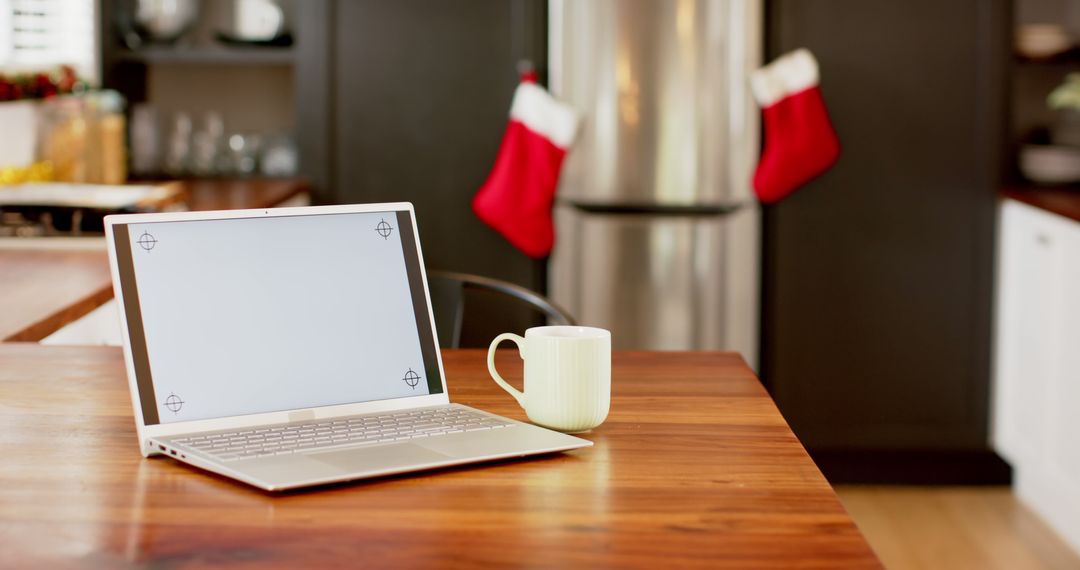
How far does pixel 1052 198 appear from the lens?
Answer: 10.8ft

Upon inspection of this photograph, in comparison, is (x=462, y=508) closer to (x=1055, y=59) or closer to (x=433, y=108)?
(x=433, y=108)

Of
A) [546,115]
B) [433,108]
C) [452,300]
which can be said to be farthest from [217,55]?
[452,300]

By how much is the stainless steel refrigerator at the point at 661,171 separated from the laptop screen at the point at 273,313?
227 cm

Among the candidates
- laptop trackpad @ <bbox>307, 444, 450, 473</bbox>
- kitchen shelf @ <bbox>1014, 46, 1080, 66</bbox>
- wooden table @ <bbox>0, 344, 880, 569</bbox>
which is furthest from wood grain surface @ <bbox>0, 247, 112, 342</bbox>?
kitchen shelf @ <bbox>1014, 46, 1080, 66</bbox>

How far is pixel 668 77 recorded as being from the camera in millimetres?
3428

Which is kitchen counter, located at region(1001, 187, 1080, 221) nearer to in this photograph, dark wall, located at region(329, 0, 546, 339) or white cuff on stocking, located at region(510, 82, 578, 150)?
white cuff on stocking, located at region(510, 82, 578, 150)

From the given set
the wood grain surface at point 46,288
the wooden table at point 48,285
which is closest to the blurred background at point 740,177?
the wooden table at point 48,285

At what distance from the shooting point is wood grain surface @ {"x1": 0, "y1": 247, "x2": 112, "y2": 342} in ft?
5.63

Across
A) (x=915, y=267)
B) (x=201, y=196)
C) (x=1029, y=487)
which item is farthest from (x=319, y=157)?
(x=1029, y=487)

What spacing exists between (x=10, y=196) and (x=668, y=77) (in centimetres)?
171

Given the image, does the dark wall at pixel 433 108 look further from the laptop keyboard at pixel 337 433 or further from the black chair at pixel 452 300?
the laptop keyboard at pixel 337 433

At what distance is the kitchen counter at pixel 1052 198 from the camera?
3.02 metres

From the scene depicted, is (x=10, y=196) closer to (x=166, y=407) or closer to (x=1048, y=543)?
(x=166, y=407)

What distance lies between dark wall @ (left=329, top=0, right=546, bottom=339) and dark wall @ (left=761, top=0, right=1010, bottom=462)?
2.52ft
